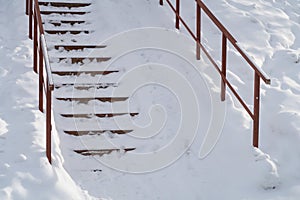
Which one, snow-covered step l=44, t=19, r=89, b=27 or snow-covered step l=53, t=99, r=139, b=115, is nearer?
snow-covered step l=53, t=99, r=139, b=115

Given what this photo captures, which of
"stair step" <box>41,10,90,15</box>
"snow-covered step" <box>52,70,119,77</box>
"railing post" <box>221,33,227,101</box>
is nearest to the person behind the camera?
"railing post" <box>221,33,227,101</box>

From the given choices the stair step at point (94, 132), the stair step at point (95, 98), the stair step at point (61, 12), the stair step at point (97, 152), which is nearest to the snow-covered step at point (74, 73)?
the stair step at point (95, 98)

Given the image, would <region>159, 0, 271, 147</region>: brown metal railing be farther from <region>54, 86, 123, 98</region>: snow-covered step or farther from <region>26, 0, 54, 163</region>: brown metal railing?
<region>26, 0, 54, 163</region>: brown metal railing

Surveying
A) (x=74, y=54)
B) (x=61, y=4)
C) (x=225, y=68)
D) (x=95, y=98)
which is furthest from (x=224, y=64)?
(x=61, y=4)

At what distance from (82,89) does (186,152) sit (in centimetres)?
152

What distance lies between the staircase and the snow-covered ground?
206mm

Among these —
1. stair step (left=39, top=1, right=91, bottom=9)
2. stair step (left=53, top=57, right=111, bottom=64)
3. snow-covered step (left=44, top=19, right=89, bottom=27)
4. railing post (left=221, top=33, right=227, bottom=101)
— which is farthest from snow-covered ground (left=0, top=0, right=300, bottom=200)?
stair step (left=39, top=1, right=91, bottom=9)

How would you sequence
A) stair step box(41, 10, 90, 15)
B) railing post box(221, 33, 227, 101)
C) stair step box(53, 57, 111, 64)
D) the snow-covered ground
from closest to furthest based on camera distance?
Answer: the snow-covered ground, railing post box(221, 33, 227, 101), stair step box(53, 57, 111, 64), stair step box(41, 10, 90, 15)

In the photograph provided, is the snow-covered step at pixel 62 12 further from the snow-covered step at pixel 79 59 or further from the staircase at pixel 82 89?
the snow-covered step at pixel 79 59

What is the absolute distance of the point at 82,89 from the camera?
628 cm

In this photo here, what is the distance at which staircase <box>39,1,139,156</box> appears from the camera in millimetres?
5621

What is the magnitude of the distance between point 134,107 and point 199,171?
119cm

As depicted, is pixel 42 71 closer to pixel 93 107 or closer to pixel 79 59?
pixel 93 107

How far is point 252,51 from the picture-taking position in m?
7.21
